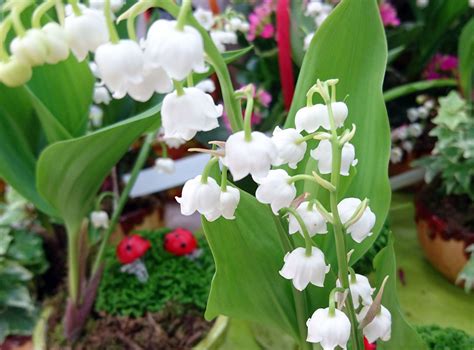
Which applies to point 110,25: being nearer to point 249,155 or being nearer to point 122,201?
point 249,155

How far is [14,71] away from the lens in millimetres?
243

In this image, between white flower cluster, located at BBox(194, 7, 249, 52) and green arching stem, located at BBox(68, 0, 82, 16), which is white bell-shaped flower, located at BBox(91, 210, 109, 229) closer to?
white flower cluster, located at BBox(194, 7, 249, 52)

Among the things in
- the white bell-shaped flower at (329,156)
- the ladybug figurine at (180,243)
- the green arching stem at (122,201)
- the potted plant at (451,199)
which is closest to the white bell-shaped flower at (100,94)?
the green arching stem at (122,201)

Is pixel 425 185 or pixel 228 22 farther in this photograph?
pixel 425 185

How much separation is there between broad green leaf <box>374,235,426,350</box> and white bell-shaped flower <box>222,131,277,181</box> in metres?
0.20

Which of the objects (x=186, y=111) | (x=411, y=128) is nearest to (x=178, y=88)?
(x=186, y=111)

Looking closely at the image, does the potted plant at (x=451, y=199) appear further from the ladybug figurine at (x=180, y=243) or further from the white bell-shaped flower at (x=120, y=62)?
the white bell-shaped flower at (x=120, y=62)

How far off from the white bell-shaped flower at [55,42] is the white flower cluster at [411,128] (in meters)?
0.80

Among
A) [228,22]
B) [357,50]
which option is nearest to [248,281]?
[357,50]

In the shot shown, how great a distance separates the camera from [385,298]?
1.44 feet

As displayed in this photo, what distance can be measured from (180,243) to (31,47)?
1.92 feet

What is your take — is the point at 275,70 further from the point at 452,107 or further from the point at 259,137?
the point at 259,137

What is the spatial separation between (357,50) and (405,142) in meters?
0.60

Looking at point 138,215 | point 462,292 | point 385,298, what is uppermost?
point 385,298
